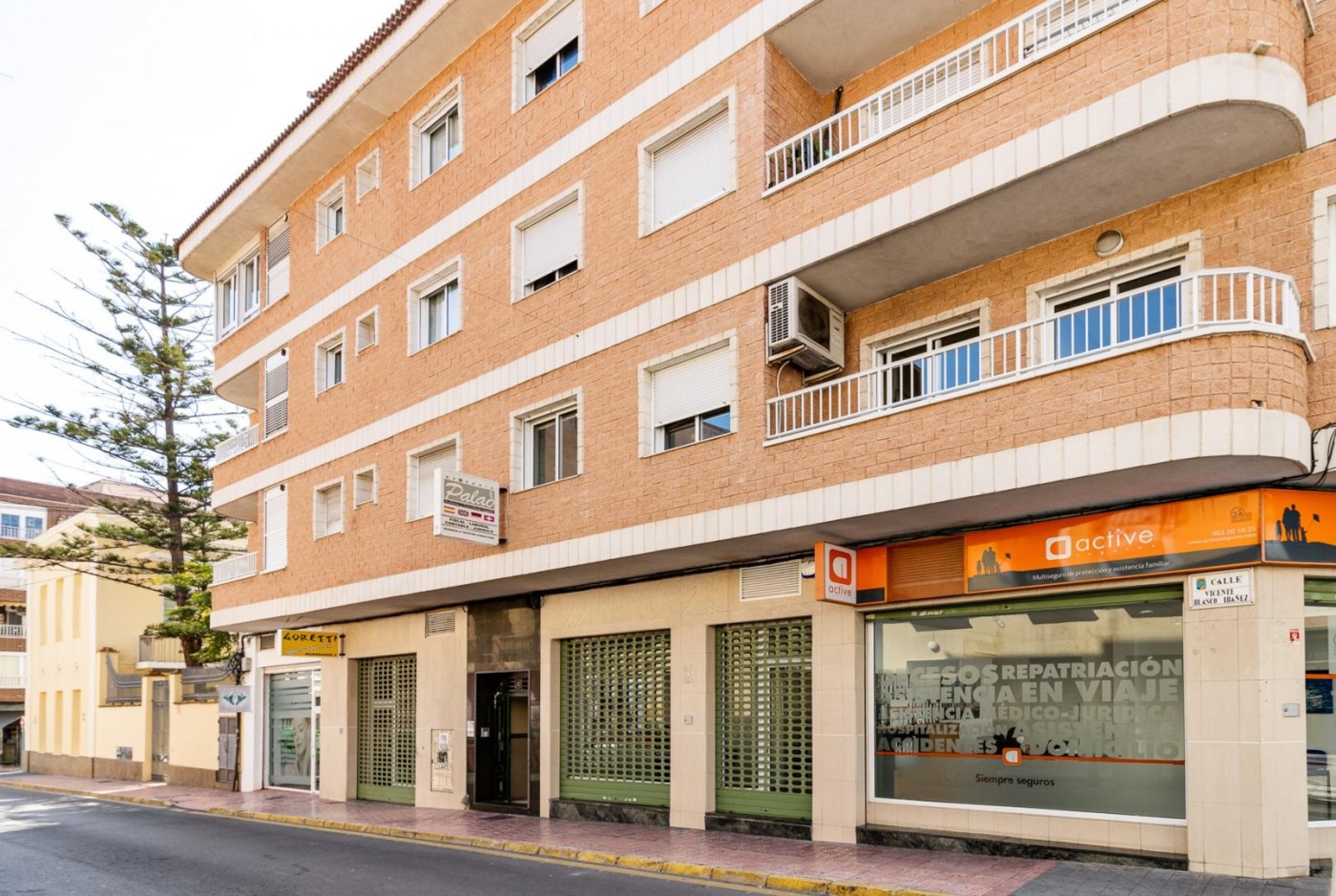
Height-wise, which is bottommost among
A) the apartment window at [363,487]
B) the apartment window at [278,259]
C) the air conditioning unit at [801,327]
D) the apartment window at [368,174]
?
the apartment window at [363,487]

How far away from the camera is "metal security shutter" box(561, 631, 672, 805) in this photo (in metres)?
14.9

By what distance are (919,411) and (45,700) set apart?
38.5 meters

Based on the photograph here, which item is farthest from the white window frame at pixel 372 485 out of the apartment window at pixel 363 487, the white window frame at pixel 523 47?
the white window frame at pixel 523 47

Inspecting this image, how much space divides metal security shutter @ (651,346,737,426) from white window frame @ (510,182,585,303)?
2307 millimetres

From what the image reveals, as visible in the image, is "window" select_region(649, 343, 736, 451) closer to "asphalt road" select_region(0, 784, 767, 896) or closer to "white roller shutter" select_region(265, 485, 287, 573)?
"asphalt road" select_region(0, 784, 767, 896)

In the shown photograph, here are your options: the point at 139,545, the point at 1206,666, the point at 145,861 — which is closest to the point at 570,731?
the point at 145,861

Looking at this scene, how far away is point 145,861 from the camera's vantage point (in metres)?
13.2

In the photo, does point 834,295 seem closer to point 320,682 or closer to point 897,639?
point 897,639

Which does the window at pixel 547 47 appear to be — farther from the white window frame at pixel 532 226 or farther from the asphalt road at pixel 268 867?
the asphalt road at pixel 268 867

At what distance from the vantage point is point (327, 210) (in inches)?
857

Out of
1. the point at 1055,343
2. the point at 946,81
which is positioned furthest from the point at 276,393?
the point at 1055,343

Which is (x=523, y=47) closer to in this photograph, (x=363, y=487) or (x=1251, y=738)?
(x=363, y=487)

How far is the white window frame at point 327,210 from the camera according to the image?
21141mm

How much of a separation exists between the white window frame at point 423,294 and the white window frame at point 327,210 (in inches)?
135
